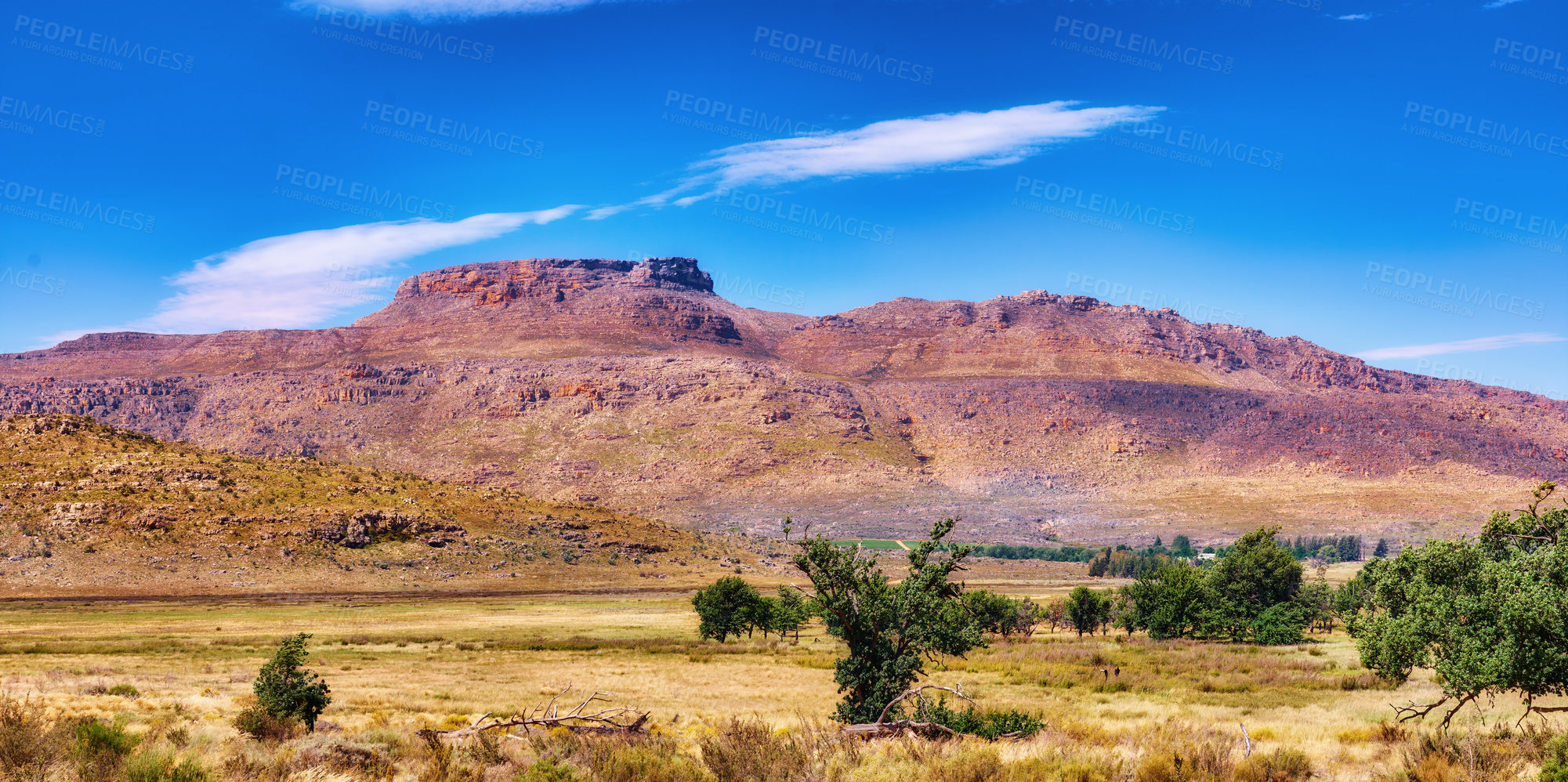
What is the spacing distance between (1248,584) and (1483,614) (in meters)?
46.5

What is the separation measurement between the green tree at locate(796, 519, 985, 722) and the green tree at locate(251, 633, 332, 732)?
10.7 metres

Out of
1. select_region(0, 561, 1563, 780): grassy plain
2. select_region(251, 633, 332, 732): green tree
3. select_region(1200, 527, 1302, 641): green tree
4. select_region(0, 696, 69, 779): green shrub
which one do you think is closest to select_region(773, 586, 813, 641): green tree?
select_region(0, 561, 1563, 780): grassy plain

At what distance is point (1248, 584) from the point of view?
2302 inches

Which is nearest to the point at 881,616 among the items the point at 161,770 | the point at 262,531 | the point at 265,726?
the point at 265,726

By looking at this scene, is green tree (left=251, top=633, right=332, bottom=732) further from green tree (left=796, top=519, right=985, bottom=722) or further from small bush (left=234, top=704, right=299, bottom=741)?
green tree (left=796, top=519, right=985, bottom=722)

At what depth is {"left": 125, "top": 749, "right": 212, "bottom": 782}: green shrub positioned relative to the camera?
443 inches

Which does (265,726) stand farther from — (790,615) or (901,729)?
(790,615)

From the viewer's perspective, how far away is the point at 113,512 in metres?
82.8

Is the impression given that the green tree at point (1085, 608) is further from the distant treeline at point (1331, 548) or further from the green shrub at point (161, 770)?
the distant treeline at point (1331, 548)

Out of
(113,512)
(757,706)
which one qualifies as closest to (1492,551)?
(757,706)

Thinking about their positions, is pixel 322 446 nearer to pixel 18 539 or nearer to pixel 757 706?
pixel 18 539

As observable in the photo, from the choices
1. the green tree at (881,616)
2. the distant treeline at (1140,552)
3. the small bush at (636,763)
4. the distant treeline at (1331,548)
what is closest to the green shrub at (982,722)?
the green tree at (881,616)

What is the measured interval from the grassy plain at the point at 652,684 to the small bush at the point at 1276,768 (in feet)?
0.92

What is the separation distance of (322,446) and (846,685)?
201824mm
